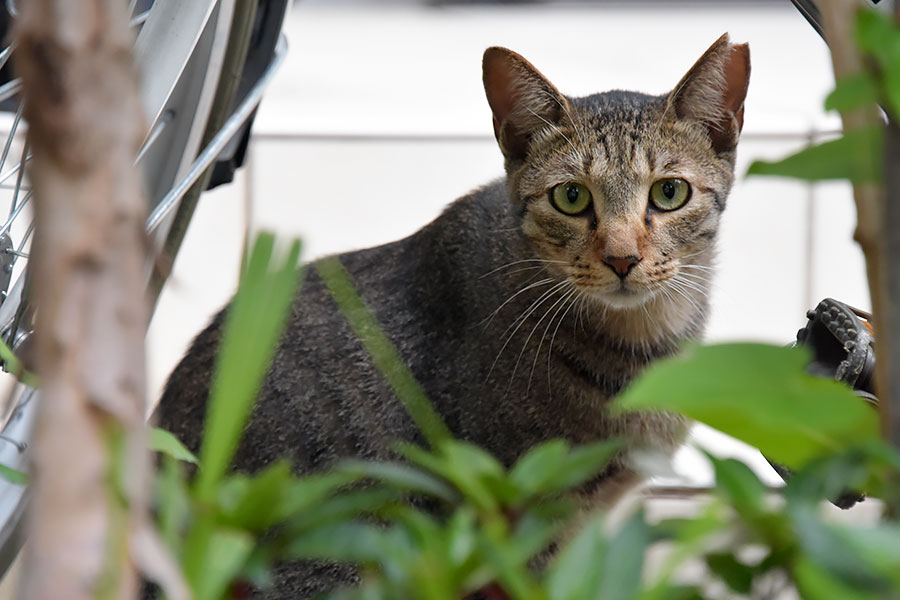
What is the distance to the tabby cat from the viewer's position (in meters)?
1.18

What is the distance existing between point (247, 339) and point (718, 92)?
1.02 metres

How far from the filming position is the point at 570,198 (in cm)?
123

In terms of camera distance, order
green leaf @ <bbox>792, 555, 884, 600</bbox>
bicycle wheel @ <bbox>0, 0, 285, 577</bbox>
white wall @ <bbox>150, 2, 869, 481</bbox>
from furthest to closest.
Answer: white wall @ <bbox>150, 2, 869, 481</bbox>, bicycle wheel @ <bbox>0, 0, 285, 577</bbox>, green leaf @ <bbox>792, 555, 884, 600</bbox>

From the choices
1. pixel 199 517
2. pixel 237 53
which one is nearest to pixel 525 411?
pixel 237 53

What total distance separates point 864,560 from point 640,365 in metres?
1.03

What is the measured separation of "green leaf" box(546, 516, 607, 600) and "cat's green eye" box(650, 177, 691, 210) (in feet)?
3.08

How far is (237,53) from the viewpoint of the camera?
1.01 m

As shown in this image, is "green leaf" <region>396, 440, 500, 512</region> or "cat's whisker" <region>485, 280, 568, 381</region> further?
"cat's whisker" <region>485, 280, 568, 381</region>

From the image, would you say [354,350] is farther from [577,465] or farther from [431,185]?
[431,185]

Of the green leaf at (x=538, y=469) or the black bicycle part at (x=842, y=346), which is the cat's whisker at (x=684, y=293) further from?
the green leaf at (x=538, y=469)

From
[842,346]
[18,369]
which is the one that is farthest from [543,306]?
[18,369]

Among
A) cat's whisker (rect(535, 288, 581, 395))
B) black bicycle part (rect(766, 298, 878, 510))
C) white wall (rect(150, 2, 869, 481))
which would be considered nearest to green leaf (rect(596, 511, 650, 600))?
black bicycle part (rect(766, 298, 878, 510))

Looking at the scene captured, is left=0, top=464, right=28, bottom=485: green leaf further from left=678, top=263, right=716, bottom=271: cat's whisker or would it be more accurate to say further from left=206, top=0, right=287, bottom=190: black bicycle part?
left=678, top=263, right=716, bottom=271: cat's whisker

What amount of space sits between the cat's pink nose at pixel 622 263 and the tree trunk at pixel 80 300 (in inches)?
35.6
